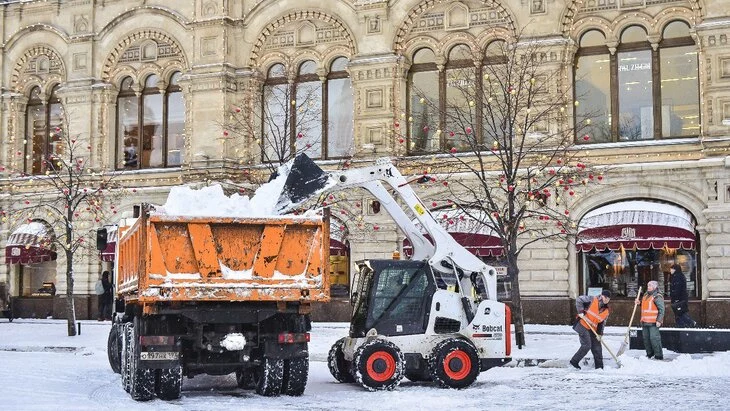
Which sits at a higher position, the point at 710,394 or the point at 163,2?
the point at 163,2

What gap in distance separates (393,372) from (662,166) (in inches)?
559

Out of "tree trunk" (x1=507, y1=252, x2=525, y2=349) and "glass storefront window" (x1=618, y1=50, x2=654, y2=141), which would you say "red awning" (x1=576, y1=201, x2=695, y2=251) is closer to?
"glass storefront window" (x1=618, y1=50, x2=654, y2=141)

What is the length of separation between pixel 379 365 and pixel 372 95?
52.7 feet

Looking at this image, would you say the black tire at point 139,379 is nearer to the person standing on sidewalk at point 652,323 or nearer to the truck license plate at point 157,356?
the truck license plate at point 157,356

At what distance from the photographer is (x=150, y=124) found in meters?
33.9

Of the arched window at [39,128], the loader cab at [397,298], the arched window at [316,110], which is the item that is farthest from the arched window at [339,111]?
the loader cab at [397,298]

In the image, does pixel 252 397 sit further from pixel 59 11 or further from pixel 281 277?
pixel 59 11

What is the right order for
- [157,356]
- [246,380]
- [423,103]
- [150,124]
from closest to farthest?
[157,356]
[246,380]
[423,103]
[150,124]

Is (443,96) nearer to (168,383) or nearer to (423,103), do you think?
(423,103)

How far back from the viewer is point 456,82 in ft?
90.8

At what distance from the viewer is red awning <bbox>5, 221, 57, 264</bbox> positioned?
1318 inches

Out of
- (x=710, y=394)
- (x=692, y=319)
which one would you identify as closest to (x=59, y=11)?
(x=692, y=319)

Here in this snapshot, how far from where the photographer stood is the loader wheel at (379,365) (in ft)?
48.9

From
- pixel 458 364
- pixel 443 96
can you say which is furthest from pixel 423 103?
pixel 458 364
